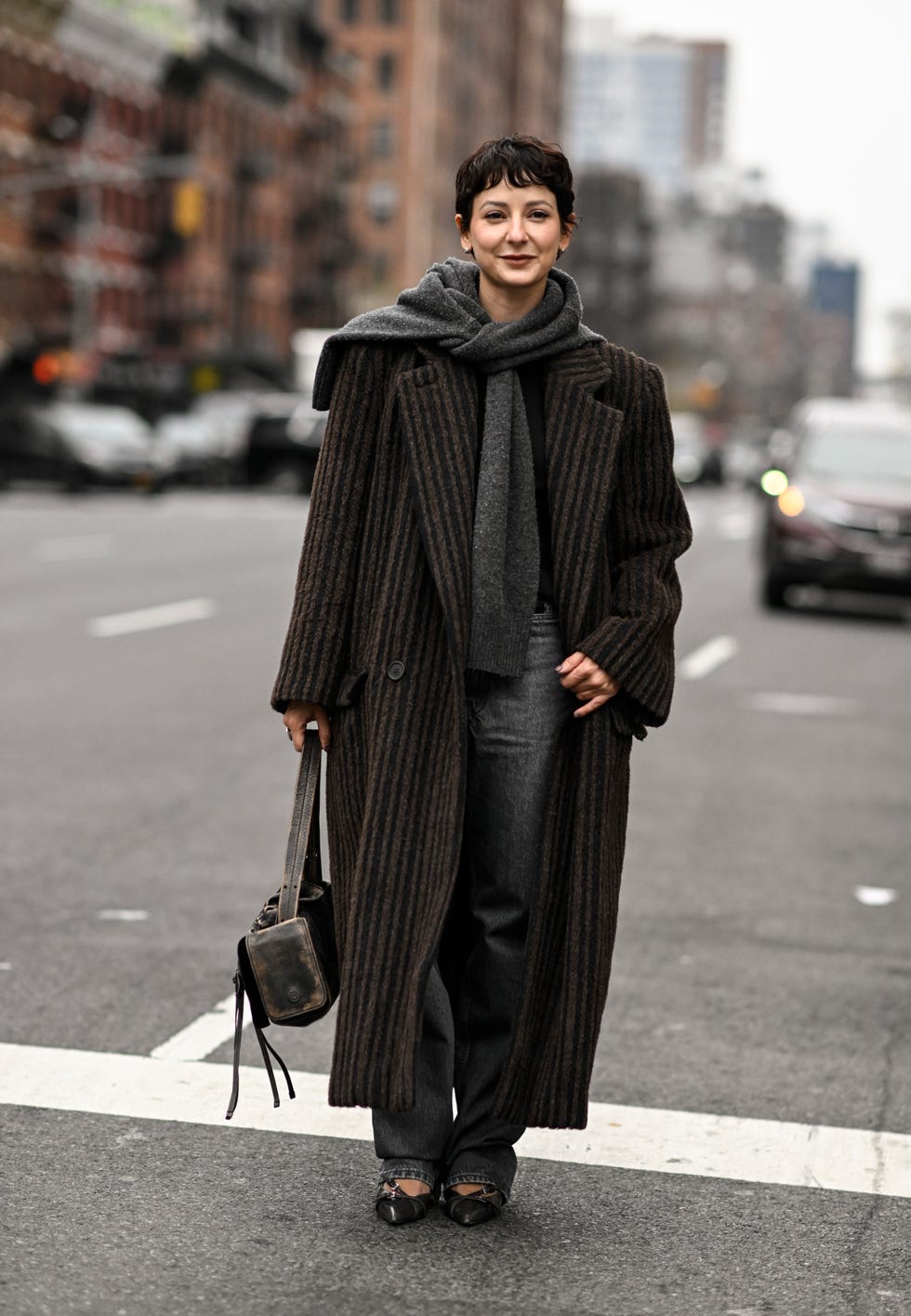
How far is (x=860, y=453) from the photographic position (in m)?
20.8

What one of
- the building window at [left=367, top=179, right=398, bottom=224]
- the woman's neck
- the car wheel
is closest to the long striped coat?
the woman's neck

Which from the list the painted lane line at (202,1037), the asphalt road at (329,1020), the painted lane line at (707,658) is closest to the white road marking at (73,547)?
the painted lane line at (707,658)

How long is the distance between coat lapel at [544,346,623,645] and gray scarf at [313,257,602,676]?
0.14 feet

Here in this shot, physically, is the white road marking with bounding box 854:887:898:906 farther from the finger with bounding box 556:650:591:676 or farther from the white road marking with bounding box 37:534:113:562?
the white road marking with bounding box 37:534:113:562

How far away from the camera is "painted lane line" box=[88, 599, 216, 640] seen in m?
16.0

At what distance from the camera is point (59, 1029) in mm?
5613

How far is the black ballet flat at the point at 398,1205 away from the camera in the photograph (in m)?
4.15

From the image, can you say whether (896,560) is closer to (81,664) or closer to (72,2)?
(81,664)

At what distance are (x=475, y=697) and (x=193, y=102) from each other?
71750 millimetres

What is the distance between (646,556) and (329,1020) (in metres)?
2.14

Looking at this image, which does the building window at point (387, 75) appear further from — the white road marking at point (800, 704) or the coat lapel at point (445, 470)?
the coat lapel at point (445, 470)

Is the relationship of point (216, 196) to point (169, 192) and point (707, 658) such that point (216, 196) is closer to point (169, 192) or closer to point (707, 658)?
point (169, 192)

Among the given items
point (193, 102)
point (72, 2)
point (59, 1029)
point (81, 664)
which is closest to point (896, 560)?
point (81, 664)

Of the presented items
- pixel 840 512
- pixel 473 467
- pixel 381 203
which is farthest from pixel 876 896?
pixel 381 203
